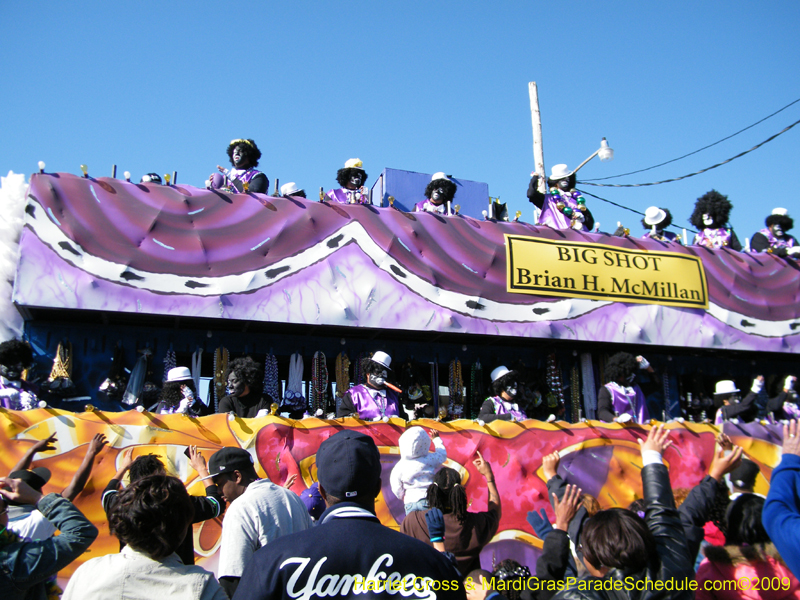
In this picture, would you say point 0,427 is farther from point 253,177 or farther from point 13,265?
point 253,177

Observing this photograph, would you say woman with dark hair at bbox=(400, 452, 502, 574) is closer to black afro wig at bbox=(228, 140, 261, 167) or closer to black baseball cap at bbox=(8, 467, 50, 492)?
black baseball cap at bbox=(8, 467, 50, 492)

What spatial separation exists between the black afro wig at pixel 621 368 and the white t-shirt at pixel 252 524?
5.95 metres

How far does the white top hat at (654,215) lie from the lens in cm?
1069

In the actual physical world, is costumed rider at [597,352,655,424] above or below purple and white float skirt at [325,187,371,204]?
below

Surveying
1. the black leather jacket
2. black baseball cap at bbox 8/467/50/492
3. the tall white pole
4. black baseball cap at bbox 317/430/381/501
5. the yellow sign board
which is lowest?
the black leather jacket

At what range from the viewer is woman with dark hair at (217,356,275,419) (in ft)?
20.4

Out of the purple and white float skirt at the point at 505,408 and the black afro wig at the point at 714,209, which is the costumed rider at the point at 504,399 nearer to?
the purple and white float skirt at the point at 505,408

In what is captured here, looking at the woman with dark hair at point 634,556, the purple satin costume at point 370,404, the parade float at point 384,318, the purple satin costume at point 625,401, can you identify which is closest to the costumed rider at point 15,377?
the parade float at point 384,318

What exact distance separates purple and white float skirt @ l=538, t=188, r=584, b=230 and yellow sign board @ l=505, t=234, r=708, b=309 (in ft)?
2.38

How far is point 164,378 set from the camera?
7.95 m

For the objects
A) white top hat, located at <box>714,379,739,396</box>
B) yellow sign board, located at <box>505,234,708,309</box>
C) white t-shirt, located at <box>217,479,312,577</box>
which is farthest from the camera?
white top hat, located at <box>714,379,739,396</box>

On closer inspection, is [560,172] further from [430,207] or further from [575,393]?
[575,393]

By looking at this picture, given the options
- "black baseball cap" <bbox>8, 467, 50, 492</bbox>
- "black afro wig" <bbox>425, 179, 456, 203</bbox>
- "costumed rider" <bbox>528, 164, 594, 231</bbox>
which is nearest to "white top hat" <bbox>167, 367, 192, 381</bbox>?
"black baseball cap" <bbox>8, 467, 50, 492</bbox>

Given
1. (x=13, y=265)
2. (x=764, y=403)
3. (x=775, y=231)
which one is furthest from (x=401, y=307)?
(x=775, y=231)
